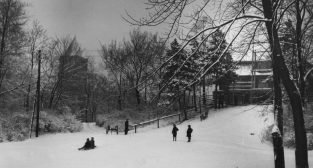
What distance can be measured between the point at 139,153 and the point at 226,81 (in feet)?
88.4

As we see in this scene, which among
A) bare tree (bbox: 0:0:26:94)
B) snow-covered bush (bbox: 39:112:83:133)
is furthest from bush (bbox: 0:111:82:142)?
bare tree (bbox: 0:0:26:94)

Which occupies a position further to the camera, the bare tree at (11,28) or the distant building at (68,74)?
the distant building at (68,74)

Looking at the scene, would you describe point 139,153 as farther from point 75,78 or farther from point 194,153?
point 75,78

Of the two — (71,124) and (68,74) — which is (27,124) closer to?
(71,124)

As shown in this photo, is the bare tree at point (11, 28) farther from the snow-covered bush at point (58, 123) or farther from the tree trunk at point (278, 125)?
the tree trunk at point (278, 125)

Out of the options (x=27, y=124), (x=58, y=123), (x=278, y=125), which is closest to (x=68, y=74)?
(x=58, y=123)

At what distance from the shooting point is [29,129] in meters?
32.0

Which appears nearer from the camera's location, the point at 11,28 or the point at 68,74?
the point at 11,28

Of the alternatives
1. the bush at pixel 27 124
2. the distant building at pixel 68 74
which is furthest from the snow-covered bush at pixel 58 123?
the distant building at pixel 68 74

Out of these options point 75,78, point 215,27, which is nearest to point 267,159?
point 215,27

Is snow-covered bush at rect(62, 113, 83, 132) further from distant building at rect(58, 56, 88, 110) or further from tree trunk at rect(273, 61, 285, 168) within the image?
tree trunk at rect(273, 61, 285, 168)

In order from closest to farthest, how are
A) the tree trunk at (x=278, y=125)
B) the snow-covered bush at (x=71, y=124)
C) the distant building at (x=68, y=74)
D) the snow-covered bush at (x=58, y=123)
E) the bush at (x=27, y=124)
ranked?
the tree trunk at (x=278, y=125) < the bush at (x=27, y=124) < the snow-covered bush at (x=58, y=123) < the snow-covered bush at (x=71, y=124) < the distant building at (x=68, y=74)

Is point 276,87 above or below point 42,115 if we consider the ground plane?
above

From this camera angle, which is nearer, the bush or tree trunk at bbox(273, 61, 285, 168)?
tree trunk at bbox(273, 61, 285, 168)
